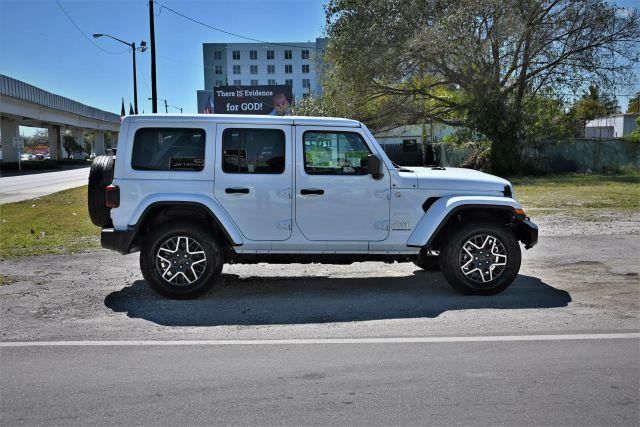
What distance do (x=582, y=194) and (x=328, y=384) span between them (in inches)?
702

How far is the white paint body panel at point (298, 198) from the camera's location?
6.68 m

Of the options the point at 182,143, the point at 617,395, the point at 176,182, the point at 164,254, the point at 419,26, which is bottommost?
the point at 617,395

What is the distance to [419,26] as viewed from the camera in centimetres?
2952

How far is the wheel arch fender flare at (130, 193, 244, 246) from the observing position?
6594 mm

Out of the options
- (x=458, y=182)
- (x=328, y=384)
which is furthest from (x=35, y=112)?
(x=328, y=384)

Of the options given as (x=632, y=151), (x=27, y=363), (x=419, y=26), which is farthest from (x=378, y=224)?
(x=632, y=151)

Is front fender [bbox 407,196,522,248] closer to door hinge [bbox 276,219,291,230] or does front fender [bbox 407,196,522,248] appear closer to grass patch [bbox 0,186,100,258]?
door hinge [bbox 276,219,291,230]

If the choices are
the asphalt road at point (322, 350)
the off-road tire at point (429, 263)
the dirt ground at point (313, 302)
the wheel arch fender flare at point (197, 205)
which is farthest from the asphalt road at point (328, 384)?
the off-road tire at point (429, 263)

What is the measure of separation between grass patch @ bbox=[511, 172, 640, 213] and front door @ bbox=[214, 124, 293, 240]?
10956 mm

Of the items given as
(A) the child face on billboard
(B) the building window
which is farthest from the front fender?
(A) the child face on billboard

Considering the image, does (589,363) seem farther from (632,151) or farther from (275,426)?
(632,151)

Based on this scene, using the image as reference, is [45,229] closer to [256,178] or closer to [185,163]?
[185,163]

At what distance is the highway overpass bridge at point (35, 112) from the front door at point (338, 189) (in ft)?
133

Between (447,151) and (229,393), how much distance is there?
37174 millimetres
